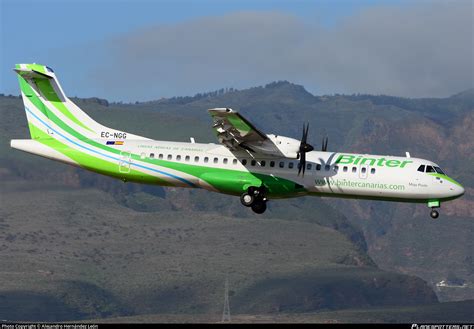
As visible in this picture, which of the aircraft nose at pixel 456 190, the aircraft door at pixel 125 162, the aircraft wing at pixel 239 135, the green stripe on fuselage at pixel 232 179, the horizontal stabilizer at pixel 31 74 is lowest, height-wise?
the aircraft nose at pixel 456 190

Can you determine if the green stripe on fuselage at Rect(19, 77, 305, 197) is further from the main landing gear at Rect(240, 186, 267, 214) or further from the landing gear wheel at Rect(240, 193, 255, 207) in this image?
the landing gear wheel at Rect(240, 193, 255, 207)

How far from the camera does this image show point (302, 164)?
2461 inches

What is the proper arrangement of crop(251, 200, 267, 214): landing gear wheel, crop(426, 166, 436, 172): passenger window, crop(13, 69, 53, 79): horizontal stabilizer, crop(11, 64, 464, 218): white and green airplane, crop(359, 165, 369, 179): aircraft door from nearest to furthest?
crop(11, 64, 464, 218): white and green airplane → crop(359, 165, 369, 179): aircraft door → crop(426, 166, 436, 172): passenger window → crop(251, 200, 267, 214): landing gear wheel → crop(13, 69, 53, 79): horizontal stabilizer

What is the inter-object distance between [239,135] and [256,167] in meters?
3.05

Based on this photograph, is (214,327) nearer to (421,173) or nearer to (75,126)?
(421,173)

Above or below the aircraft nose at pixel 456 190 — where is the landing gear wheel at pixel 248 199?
below

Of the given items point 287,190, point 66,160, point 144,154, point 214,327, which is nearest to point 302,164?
point 287,190

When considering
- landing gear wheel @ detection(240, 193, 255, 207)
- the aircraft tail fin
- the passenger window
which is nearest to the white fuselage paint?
A: the passenger window

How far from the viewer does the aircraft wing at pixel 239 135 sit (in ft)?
197

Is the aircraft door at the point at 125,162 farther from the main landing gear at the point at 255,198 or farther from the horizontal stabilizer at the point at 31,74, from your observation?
the horizontal stabilizer at the point at 31,74

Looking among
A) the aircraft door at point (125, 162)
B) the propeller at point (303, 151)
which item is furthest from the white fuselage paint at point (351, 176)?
the aircraft door at point (125, 162)

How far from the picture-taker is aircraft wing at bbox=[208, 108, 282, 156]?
59.9 metres

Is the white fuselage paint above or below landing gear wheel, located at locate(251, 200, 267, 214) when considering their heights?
above

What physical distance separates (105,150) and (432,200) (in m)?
20.9
